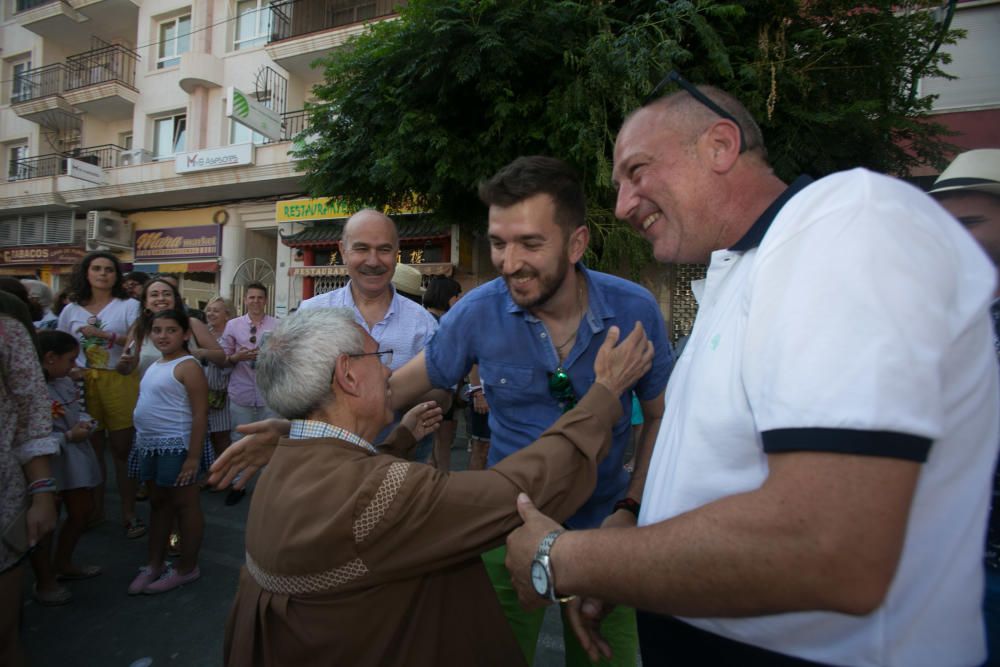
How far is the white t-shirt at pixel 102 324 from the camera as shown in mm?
4414

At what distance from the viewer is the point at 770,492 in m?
0.71

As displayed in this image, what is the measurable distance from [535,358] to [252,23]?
1720 centimetres

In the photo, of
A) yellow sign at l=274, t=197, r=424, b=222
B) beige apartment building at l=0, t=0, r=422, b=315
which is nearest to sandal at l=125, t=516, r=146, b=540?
yellow sign at l=274, t=197, r=424, b=222

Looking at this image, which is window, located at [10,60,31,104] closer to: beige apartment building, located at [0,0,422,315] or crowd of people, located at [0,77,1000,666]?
beige apartment building, located at [0,0,422,315]

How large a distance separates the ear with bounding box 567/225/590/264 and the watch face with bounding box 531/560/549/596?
4.18 ft

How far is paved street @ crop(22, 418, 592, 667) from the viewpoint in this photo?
2.83 metres

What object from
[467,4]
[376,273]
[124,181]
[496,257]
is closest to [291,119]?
[124,181]

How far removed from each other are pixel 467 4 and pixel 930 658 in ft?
22.2

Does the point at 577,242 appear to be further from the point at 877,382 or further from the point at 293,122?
the point at 293,122

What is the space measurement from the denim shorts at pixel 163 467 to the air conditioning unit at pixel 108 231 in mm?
16120

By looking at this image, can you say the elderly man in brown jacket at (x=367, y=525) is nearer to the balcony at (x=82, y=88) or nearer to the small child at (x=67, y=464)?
the small child at (x=67, y=464)

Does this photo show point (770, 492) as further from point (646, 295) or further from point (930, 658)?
point (646, 295)

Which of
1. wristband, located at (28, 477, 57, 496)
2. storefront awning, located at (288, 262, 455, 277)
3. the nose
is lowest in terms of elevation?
wristband, located at (28, 477, 57, 496)

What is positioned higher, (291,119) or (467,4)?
(291,119)
